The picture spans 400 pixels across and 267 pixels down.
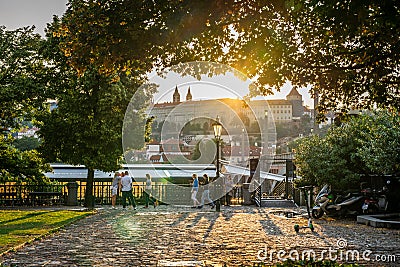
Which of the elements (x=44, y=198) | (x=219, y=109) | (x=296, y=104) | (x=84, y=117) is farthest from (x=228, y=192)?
(x=296, y=104)

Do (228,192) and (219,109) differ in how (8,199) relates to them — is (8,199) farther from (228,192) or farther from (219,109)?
(219,109)

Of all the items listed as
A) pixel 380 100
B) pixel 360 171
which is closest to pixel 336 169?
pixel 360 171

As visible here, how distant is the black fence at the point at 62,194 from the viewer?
92.0 ft

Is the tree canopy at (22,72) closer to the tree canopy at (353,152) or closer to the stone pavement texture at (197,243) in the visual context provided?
the stone pavement texture at (197,243)

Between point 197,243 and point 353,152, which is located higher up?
point 353,152

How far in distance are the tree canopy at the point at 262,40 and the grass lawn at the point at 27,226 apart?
4.62 metres

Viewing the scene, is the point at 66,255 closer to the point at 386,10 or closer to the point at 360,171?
the point at 386,10

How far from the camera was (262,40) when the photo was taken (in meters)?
11.2

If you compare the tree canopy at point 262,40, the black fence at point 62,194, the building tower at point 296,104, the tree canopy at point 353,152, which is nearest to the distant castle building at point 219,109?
the building tower at point 296,104

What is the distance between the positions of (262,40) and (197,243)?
193 inches

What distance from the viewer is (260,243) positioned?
43.1ft

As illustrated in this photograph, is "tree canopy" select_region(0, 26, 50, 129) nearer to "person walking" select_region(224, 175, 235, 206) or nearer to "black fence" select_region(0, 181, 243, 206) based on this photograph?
"black fence" select_region(0, 181, 243, 206)

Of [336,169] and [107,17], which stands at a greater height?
[107,17]

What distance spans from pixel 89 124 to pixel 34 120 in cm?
291
